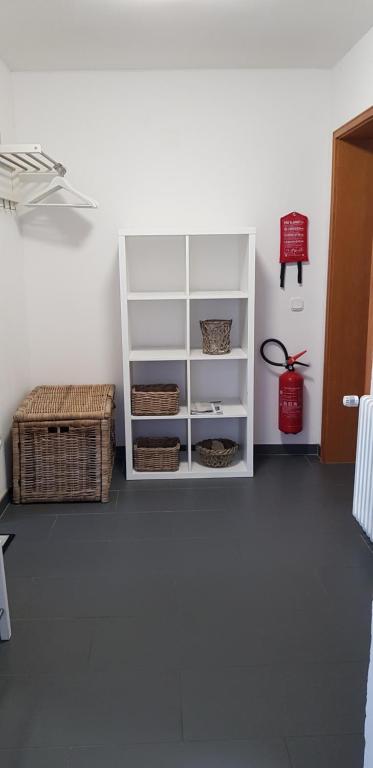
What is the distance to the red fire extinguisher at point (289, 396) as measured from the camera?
414 centimetres

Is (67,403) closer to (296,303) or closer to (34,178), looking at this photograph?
(34,178)

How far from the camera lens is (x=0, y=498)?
3545mm

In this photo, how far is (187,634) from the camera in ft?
Answer: 7.80

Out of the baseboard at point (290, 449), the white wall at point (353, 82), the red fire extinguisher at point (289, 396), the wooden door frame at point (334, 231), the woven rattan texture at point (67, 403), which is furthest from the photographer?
the baseboard at point (290, 449)

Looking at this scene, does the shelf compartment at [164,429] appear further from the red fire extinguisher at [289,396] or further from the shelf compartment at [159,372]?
the red fire extinguisher at [289,396]

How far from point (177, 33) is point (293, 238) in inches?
55.7

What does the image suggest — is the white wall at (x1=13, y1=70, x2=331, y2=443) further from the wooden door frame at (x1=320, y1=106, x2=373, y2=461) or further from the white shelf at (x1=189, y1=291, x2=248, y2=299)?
the white shelf at (x1=189, y1=291, x2=248, y2=299)

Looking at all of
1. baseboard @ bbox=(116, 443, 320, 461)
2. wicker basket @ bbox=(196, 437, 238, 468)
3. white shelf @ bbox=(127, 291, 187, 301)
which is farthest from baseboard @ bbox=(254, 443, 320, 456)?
white shelf @ bbox=(127, 291, 187, 301)

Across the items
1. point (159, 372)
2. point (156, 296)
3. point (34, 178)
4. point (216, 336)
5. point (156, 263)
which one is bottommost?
point (159, 372)

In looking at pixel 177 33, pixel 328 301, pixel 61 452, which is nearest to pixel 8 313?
pixel 61 452

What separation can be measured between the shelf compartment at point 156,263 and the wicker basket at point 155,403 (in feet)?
2.25

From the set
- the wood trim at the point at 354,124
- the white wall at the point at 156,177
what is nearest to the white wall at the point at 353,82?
the wood trim at the point at 354,124

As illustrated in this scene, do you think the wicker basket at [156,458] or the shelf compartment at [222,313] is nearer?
the wicker basket at [156,458]

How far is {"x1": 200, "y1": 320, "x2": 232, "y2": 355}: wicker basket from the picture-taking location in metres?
3.89
